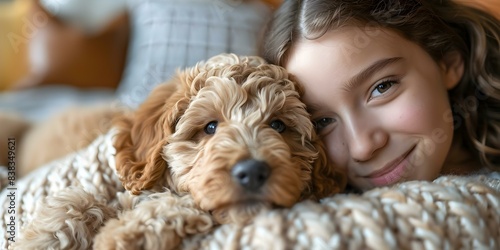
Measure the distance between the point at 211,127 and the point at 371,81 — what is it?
50cm

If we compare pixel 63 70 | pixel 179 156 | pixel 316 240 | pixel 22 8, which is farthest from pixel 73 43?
pixel 316 240

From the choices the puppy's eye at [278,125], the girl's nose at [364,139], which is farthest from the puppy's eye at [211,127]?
the girl's nose at [364,139]

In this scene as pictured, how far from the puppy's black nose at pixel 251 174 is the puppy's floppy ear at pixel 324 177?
0.88 feet

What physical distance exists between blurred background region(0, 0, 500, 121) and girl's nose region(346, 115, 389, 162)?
146cm

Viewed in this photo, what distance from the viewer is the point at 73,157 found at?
1.80 m

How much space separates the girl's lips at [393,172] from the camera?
5.26 ft

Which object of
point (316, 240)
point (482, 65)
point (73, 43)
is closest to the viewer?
point (316, 240)

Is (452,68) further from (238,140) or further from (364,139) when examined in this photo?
(238,140)

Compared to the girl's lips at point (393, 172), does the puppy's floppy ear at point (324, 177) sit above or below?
above

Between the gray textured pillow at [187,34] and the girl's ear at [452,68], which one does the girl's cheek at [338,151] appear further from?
the gray textured pillow at [187,34]

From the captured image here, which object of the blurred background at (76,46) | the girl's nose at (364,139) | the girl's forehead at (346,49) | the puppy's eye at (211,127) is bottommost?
Answer: the blurred background at (76,46)

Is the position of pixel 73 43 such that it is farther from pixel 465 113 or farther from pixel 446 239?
pixel 446 239

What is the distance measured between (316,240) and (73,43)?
3256 millimetres

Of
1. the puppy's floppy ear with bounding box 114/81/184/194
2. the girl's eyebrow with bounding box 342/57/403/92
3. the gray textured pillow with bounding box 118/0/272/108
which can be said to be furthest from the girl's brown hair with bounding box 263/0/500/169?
the gray textured pillow with bounding box 118/0/272/108
